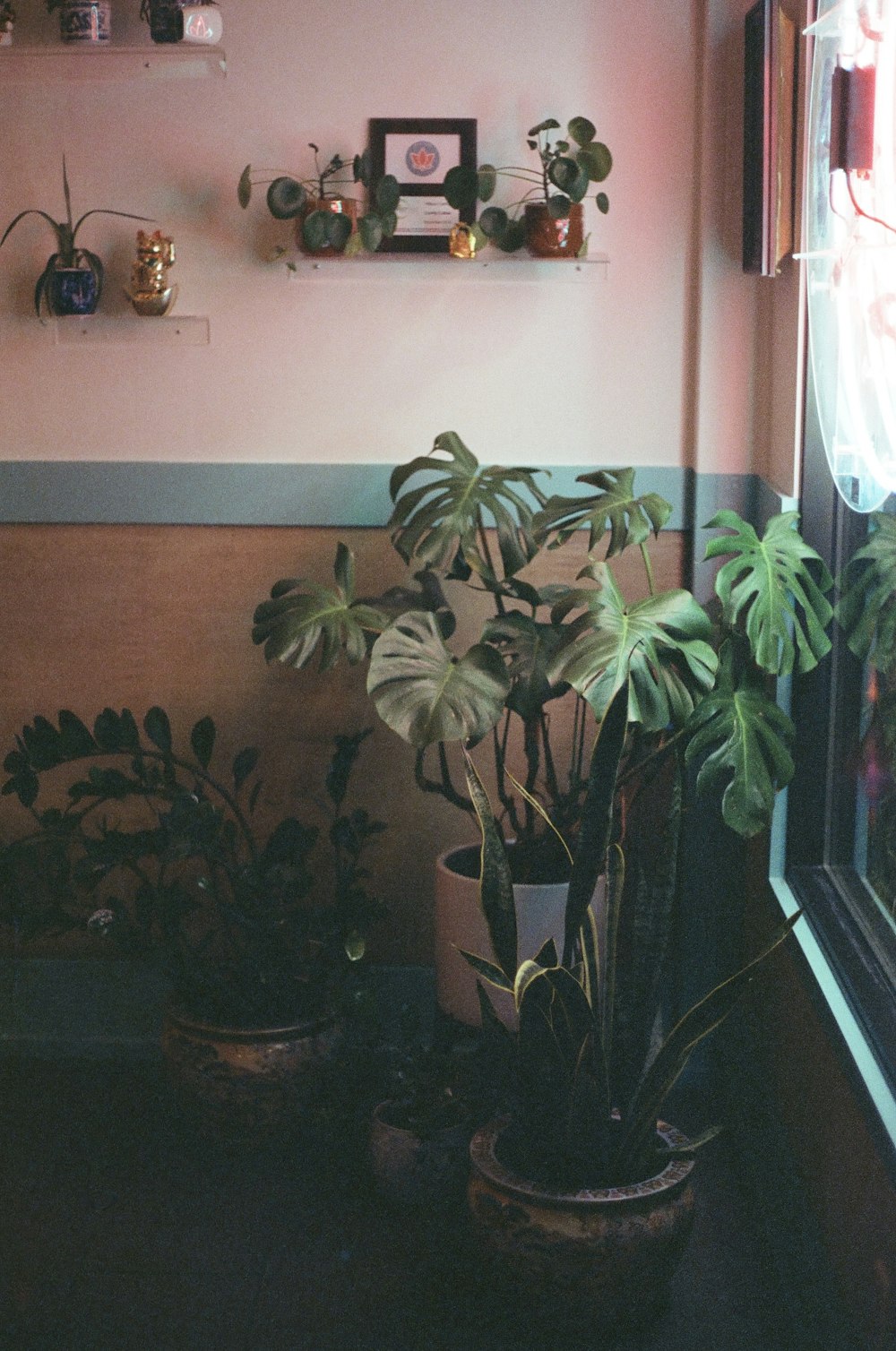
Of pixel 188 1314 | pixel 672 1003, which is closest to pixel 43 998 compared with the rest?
pixel 188 1314

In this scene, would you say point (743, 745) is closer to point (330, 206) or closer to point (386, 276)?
point (386, 276)

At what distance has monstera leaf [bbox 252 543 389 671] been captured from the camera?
8.57 ft

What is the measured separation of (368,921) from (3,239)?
5.57 feet

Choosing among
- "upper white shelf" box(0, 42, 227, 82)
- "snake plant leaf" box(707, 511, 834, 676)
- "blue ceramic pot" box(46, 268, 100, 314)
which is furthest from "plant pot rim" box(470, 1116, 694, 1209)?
"upper white shelf" box(0, 42, 227, 82)

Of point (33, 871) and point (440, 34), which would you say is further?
point (33, 871)

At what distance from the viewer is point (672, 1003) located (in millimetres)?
3189

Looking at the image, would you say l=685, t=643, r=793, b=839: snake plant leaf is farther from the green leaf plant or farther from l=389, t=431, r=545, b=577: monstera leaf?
the green leaf plant

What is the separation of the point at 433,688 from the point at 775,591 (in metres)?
0.61

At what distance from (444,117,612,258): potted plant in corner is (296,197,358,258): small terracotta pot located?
0.71ft

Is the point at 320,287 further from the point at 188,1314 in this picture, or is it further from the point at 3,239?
the point at 188,1314

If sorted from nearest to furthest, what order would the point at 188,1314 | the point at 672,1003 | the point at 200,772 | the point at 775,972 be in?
1. the point at 188,1314
2. the point at 775,972
3. the point at 200,772
4. the point at 672,1003

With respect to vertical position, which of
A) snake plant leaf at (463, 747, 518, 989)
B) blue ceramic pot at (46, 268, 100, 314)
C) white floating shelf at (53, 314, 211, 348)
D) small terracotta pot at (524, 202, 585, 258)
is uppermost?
small terracotta pot at (524, 202, 585, 258)

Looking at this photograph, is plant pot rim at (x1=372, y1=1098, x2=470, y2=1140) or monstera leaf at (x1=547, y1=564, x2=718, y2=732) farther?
plant pot rim at (x1=372, y1=1098, x2=470, y2=1140)

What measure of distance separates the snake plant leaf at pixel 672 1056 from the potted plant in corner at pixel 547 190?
5.04ft
